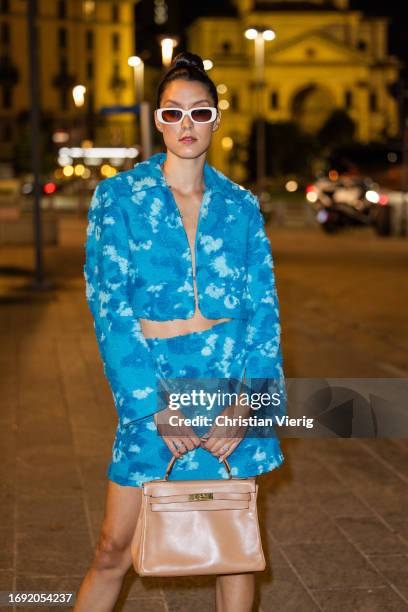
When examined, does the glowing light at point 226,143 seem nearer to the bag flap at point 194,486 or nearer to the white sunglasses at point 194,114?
the white sunglasses at point 194,114

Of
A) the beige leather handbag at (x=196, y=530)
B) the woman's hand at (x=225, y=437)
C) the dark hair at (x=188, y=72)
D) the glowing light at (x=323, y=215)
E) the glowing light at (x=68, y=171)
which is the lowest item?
the glowing light at (x=68, y=171)

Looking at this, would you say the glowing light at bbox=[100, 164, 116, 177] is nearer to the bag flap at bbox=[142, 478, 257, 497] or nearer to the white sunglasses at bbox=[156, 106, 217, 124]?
the white sunglasses at bbox=[156, 106, 217, 124]

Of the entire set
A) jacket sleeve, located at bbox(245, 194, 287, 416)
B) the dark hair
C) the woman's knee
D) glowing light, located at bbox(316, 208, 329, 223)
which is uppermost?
the dark hair

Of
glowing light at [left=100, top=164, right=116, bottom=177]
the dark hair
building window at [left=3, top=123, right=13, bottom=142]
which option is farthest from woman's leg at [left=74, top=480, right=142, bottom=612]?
building window at [left=3, top=123, right=13, bottom=142]

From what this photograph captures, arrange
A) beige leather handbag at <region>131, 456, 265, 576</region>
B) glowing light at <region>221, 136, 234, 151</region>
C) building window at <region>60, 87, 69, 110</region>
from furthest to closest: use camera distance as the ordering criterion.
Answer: glowing light at <region>221, 136, 234, 151</region>
building window at <region>60, 87, 69, 110</region>
beige leather handbag at <region>131, 456, 265, 576</region>

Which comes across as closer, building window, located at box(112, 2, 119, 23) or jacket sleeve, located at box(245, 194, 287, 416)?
jacket sleeve, located at box(245, 194, 287, 416)

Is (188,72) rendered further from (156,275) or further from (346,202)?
(346,202)

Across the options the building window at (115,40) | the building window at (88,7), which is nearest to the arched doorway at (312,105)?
the building window at (115,40)

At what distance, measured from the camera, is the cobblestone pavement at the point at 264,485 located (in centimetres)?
465

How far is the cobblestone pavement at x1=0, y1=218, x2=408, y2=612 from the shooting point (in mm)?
4648

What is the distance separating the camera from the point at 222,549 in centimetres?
309

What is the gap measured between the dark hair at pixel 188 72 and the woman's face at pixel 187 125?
1 centimetres

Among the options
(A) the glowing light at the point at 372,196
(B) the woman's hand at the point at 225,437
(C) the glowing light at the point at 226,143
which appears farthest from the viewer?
(C) the glowing light at the point at 226,143

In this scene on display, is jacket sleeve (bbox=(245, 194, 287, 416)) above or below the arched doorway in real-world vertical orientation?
above
